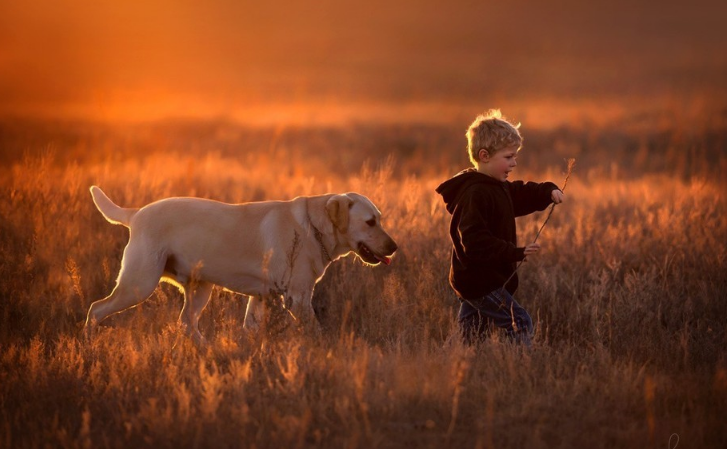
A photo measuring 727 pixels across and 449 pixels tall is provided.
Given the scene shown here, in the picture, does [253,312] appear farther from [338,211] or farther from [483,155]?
[483,155]

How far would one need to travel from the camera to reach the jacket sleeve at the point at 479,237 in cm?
544

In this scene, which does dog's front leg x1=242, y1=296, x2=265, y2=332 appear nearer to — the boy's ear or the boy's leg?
the boy's leg

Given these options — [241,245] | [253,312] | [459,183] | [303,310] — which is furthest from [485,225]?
[253,312]

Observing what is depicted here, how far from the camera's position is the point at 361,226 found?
639 cm

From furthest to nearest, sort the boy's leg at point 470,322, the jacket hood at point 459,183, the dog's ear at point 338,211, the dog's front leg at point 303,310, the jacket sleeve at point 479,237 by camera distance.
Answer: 1. the dog's ear at point 338,211
2. the boy's leg at point 470,322
3. the dog's front leg at point 303,310
4. the jacket hood at point 459,183
5. the jacket sleeve at point 479,237

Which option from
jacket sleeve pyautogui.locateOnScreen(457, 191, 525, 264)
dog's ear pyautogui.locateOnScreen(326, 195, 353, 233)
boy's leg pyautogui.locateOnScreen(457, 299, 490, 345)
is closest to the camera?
jacket sleeve pyautogui.locateOnScreen(457, 191, 525, 264)

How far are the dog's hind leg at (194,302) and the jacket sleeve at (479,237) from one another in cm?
222

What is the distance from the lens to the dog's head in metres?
6.33

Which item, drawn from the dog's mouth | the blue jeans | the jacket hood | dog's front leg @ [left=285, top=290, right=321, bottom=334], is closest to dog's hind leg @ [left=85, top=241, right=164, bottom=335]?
dog's front leg @ [left=285, top=290, right=321, bottom=334]

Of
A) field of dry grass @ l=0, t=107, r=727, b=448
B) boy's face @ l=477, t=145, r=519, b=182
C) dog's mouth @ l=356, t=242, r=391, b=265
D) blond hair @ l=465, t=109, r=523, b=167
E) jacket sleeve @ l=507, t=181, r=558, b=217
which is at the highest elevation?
blond hair @ l=465, t=109, r=523, b=167

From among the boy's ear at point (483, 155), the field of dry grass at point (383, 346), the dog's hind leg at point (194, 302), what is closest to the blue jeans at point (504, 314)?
the field of dry grass at point (383, 346)

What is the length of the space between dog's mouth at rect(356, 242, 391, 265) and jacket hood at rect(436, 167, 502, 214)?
30.9 inches

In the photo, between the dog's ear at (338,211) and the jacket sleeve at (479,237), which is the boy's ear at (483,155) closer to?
the jacket sleeve at (479,237)

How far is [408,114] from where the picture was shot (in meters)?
34.9
